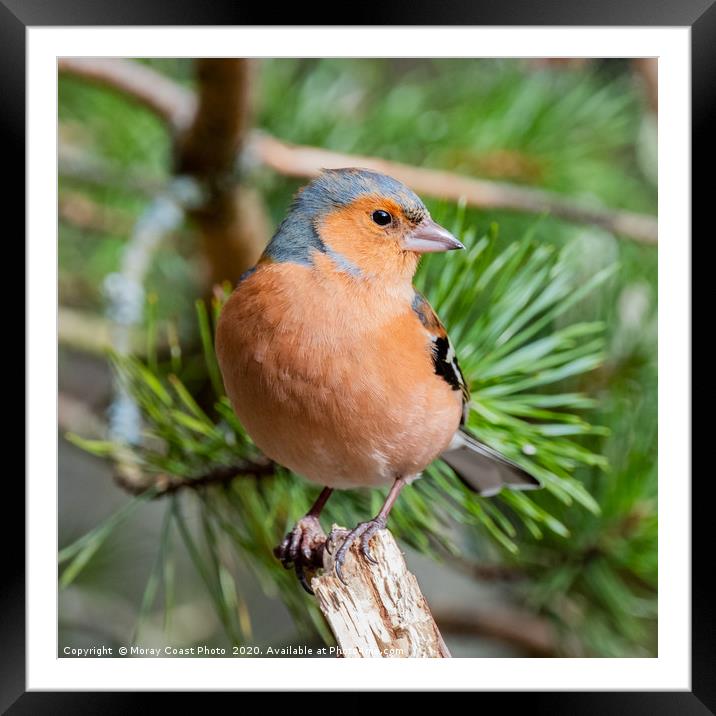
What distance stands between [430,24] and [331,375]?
0.76m

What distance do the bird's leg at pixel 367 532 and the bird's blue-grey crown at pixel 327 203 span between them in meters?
0.46

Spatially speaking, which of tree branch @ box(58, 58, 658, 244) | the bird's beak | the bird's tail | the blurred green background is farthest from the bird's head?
the bird's tail

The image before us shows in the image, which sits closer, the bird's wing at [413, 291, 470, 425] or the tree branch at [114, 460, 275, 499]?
the bird's wing at [413, 291, 470, 425]

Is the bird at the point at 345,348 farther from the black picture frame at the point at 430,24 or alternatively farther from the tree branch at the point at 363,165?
the black picture frame at the point at 430,24

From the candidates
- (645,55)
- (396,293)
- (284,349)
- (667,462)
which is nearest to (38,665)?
(284,349)

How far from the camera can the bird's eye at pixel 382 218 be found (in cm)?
152

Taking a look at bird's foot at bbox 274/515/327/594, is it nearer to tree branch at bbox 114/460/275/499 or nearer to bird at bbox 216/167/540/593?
bird at bbox 216/167/540/593

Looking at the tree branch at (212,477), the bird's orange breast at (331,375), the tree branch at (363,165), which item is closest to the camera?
the bird's orange breast at (331,375)

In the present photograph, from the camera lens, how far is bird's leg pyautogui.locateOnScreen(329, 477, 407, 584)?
57.2 inches

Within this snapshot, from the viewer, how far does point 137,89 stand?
1779 millimetres

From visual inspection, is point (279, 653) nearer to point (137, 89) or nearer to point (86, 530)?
point (86, 530)

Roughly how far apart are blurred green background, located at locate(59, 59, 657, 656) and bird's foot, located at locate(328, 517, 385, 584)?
0.32 m

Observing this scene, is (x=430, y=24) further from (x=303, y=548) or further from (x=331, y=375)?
(x=303, y=548)

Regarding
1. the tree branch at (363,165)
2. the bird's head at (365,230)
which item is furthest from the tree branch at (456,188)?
the bird's head at (365,230)
